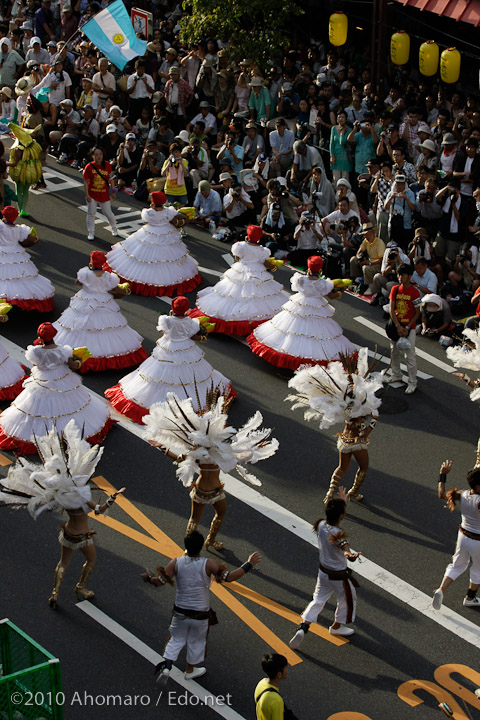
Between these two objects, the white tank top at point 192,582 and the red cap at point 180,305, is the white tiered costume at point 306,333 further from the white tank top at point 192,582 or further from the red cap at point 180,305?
the white tank top at point 192,582

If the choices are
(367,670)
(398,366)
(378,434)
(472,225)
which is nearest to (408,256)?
(472,225)

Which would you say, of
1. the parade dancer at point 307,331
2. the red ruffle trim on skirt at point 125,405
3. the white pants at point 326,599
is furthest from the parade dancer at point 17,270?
the white pants at point 326,599

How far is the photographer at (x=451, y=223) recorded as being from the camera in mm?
17609

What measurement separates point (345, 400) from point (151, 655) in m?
3.62

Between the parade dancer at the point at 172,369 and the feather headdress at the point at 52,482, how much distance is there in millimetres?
3566

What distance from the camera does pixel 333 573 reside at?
391 inches

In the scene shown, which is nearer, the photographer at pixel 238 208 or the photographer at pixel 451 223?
the photographer at pixel 451 223

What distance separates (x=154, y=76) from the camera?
2514cm

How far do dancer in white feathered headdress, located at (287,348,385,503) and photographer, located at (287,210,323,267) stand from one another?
658 centimetres

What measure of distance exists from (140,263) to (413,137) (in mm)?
6294

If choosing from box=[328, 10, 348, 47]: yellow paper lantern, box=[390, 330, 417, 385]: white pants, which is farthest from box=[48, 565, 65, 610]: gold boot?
box=[328, 10, 348, 47]: yellow paper lantern

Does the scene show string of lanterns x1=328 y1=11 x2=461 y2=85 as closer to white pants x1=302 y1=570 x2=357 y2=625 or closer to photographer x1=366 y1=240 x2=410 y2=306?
photographer x1=366 y1=240 x2=410 y2=306

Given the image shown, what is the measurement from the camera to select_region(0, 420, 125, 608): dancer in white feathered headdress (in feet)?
32.6

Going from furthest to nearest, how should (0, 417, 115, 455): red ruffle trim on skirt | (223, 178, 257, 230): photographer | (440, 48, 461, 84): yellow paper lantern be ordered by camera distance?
(223, 178, 257, 230): photographer < (440, 48, 461, 84): yellow paper lantern < (0, 417, 115, 455): red ruffle trim on skirt
